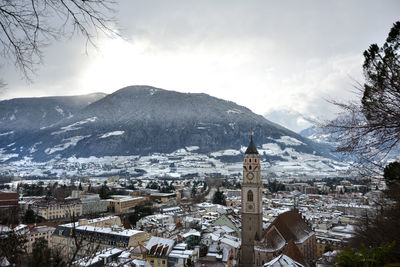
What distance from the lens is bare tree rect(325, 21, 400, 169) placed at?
18.1 feet

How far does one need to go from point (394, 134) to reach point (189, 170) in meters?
143

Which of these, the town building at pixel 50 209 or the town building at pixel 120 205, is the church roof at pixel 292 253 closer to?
the town building at pixel 50 209

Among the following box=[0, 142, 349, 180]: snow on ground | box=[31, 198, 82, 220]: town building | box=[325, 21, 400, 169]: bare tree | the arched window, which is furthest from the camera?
box=[0, 142, 349, 180]: snow on ground

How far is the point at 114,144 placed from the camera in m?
187

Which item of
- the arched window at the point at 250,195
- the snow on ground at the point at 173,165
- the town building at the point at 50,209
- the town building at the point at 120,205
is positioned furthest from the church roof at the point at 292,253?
the snow on ground at the point at 173,165

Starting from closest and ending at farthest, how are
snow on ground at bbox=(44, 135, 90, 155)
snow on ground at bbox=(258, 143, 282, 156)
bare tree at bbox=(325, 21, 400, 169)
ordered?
bare tree at bbox=(325, 21, 400, 169) < snow on ground at bbox=(258, 143, 282, 156) < snow on ground at bbox=(44, 135, 90, 155)

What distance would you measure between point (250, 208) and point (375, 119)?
715 inches

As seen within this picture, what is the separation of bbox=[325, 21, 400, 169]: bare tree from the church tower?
17.1 meters

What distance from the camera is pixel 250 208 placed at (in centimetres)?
2280

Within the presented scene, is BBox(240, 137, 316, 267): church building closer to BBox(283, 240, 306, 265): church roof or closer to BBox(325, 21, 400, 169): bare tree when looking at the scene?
BBox(283, 240, 306, 265): church roof

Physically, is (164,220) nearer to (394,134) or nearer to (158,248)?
(158,248)

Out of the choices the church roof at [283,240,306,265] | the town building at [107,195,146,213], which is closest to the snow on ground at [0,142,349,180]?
the town building at [107,195,146,213]

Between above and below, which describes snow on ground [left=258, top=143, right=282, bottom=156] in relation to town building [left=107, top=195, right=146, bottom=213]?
above

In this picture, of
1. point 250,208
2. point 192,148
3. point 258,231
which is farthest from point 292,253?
point 192,148
